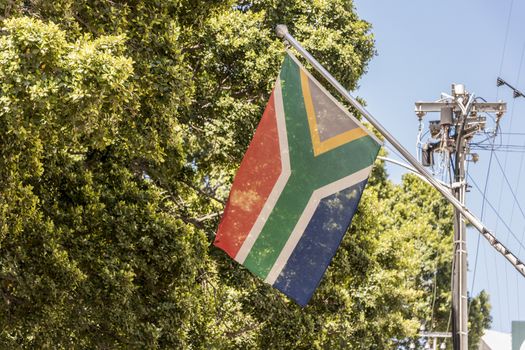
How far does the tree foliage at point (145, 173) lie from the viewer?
15.4m

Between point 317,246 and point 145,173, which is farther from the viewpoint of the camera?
point 145,173

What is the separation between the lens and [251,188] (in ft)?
41.7

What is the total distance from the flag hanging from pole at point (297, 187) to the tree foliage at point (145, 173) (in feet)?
11.1

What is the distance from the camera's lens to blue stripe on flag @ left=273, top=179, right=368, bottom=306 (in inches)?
492

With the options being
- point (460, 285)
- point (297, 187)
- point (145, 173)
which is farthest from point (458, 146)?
point (297, 187)

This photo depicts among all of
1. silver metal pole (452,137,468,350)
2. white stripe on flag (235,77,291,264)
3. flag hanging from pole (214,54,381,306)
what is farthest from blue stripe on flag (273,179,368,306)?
silver metal pole (452,137,468,350)

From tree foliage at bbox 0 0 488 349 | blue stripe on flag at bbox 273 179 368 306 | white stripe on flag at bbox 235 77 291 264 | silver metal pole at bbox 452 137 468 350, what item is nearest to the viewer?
blue stripe on flag at bbox 273 179 368 306

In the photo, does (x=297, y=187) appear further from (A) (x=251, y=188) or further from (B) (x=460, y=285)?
(B) (x=460, y=285)

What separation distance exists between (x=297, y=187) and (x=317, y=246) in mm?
690

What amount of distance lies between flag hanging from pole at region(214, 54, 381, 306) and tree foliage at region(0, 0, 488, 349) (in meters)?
3.40

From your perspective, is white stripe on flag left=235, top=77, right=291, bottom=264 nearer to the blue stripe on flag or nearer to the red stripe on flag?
the red stripe on flag

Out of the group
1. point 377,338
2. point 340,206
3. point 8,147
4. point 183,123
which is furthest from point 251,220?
point 377,338

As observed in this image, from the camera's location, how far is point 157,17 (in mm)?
18312

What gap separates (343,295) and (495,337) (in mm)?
52005
